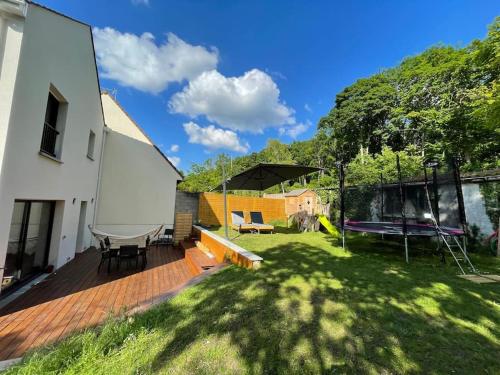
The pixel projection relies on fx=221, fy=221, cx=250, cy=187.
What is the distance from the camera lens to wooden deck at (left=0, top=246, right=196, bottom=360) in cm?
282

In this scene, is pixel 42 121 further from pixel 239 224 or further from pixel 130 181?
pixel 239 224

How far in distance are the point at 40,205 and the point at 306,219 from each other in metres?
10.2

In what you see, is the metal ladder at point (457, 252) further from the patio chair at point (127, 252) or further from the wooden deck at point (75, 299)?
the patio chair at point (127, 252)

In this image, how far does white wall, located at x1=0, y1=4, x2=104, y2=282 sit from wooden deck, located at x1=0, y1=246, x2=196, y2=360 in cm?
86

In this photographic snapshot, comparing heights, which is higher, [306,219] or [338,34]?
[338,34]

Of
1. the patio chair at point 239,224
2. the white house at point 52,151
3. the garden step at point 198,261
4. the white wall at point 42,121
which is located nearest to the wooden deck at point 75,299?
the garden step at point 198,261

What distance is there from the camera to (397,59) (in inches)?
1083

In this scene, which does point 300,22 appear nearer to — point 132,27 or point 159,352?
point 132,27

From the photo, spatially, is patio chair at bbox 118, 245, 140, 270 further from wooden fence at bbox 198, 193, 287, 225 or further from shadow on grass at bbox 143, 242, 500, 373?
wooden fence at bbox 198, 193, 287, 225

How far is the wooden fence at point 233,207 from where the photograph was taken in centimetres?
1423

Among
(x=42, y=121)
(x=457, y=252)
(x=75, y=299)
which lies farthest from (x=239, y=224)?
(x=42, y=121)

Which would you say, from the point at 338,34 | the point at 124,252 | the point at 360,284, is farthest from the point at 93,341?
the point at 338,34

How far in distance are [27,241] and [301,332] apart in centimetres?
544

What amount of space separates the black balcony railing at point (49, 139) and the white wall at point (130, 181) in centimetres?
414
